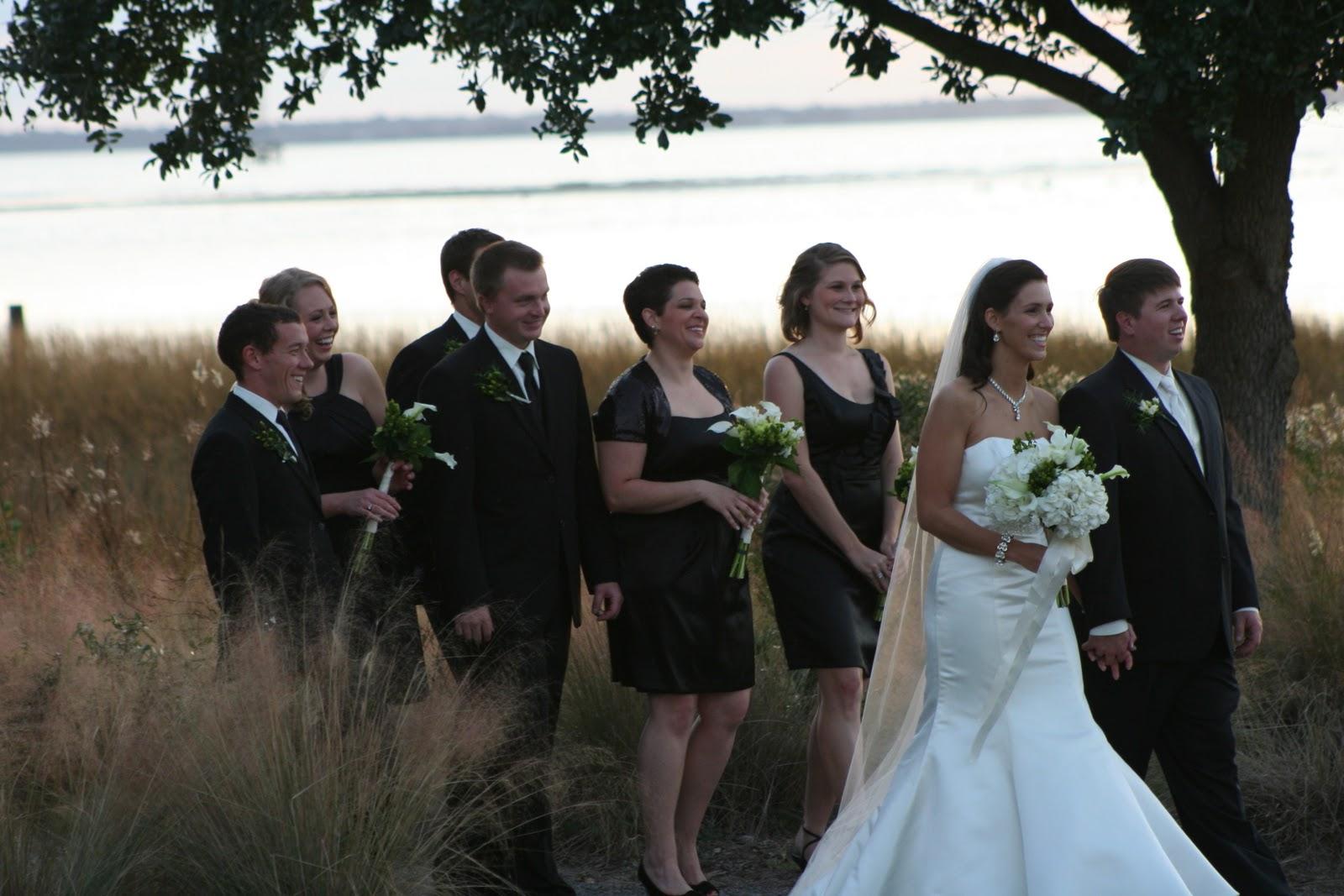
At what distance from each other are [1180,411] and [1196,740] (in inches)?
43.7

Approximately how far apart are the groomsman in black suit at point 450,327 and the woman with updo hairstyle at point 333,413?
0.54 feet

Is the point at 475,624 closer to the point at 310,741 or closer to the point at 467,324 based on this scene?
the point at 310,741

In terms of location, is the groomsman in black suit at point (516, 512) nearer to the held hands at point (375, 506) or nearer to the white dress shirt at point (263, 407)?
the held hands at point (375, 506)

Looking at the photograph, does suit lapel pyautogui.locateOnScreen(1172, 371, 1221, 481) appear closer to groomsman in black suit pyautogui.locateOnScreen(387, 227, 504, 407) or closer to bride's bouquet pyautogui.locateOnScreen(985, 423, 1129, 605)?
bride's bouquet pyautogui.locateOnScreen(985, 423, 1129, 605)

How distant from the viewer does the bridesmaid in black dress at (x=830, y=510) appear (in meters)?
6.55

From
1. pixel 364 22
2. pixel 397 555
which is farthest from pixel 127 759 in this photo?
pixel 364 22

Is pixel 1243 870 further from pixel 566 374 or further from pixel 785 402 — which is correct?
pixel 566 374

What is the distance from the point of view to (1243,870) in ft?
18.2

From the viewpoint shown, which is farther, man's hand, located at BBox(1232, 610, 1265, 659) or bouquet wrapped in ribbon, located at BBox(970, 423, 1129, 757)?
man's hand, located at BBox(1232, 610, 1265, 659)

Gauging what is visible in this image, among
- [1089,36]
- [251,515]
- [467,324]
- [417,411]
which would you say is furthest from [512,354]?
[1089,36]

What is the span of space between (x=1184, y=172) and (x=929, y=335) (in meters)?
13.0

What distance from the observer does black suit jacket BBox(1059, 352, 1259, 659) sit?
5617mm

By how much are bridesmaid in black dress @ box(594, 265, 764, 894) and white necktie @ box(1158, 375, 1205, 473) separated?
155 cm

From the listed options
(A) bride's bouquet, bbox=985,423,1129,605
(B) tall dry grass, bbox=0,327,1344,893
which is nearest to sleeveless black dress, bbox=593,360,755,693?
(B) tall dry grass, bbox=0,327,1344,893
